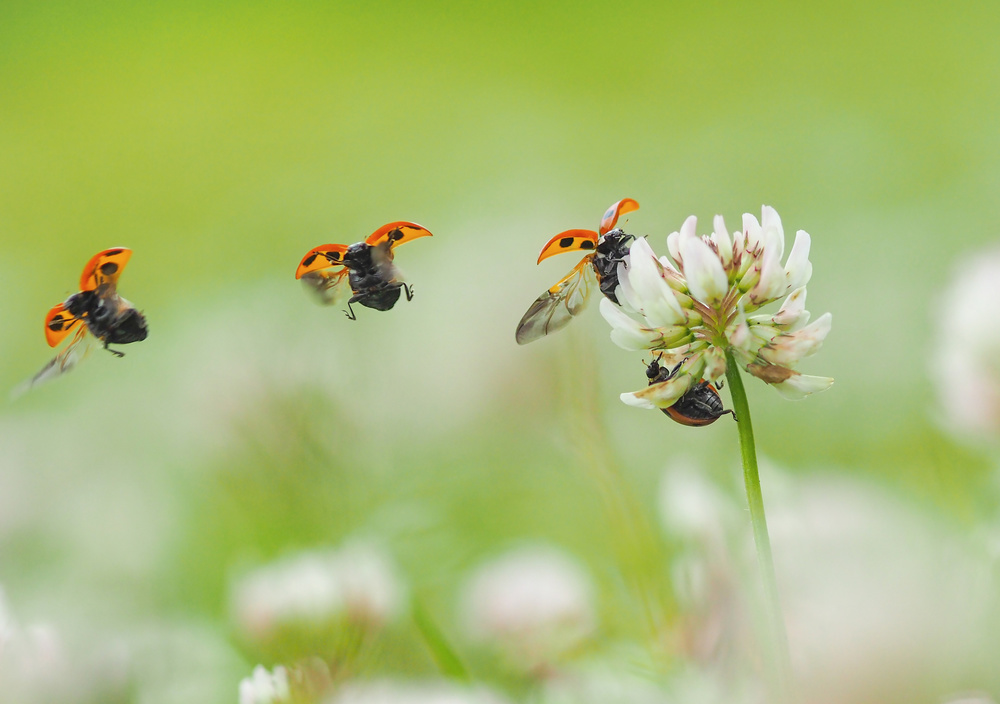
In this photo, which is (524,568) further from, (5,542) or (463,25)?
(463,25)

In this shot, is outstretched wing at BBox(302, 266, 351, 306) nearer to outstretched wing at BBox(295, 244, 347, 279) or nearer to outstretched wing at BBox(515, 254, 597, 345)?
outstretched wing at BBox(295, 244, 347, 279)

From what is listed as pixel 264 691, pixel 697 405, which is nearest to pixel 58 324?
pixel 264 691

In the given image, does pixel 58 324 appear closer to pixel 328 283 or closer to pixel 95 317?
pixel 95 317

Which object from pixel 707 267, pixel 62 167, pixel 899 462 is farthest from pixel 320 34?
pixel 707 267

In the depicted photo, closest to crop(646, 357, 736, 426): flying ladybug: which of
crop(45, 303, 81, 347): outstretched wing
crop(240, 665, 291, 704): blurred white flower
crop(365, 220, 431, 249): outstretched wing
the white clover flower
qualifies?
the white clover flower

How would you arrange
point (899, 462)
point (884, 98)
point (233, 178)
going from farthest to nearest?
1. point (233, 178)
2. point (884, 98)
3. point (899, 462)
